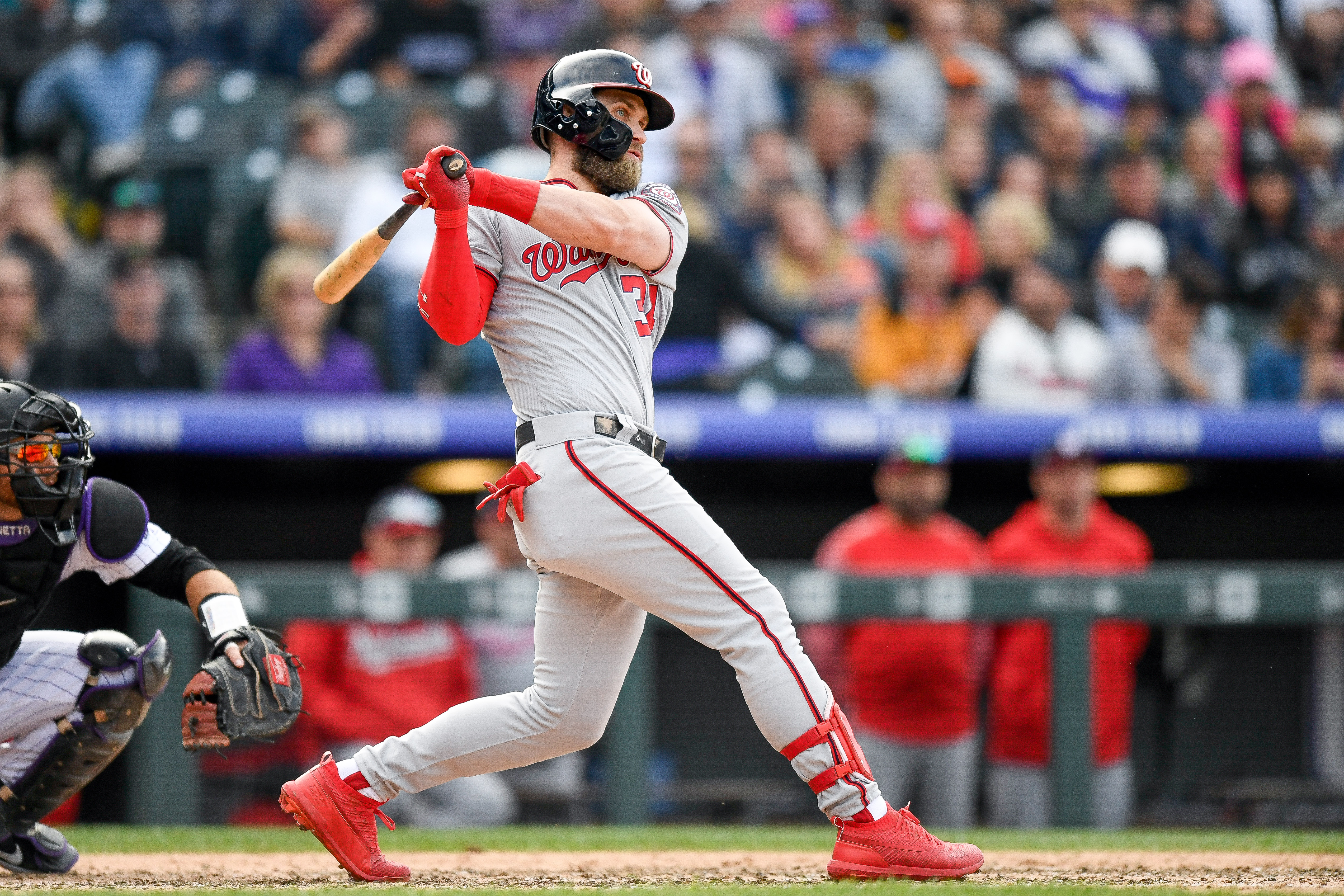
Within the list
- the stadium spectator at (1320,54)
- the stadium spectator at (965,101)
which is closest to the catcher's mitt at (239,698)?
the stadium spectator at (965,101)

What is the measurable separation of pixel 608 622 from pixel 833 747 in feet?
1.59

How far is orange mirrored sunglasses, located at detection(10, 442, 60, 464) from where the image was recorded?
2838 mm

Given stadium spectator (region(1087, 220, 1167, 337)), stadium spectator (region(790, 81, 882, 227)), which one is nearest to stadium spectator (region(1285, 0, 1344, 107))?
stadium spectator (region(1087, 220, 1167, 337))

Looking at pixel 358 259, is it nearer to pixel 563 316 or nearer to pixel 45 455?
pixel 563 316

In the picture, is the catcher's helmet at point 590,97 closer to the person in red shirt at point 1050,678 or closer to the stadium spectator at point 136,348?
the person in red shirt at point 1050,678

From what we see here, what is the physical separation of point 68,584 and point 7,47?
2.83 m

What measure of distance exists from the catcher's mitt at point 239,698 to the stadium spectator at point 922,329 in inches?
141

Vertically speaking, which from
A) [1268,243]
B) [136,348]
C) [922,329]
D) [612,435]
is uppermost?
[1268,243]

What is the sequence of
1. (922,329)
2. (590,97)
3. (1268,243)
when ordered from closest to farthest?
(590,97), (922,329), (1268,243)

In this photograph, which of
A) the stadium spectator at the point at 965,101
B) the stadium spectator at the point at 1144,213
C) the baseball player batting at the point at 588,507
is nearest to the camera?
the baseball player batting at the point at 588,507

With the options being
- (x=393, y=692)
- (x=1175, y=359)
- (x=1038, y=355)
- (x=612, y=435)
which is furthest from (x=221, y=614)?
(x=1175, y=359)

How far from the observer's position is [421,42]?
7.31 m

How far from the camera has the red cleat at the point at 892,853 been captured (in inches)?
107

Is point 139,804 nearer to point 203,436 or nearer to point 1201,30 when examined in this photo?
point 203,436
